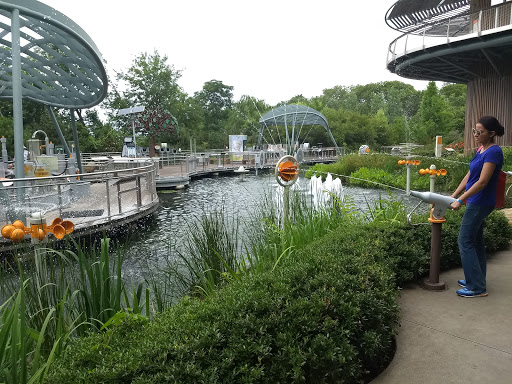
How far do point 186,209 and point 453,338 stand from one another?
31.6ft

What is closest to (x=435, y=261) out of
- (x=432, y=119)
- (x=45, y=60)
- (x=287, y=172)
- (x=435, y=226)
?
(x=435, y=226)

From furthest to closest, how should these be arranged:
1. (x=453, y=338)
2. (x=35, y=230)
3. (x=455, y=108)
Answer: (x=455, y=108) → (x=35, y=230) → (x=453, y=338)

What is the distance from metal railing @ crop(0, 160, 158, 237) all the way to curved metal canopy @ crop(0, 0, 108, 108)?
9.89 feet

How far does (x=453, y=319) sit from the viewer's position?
3.01 m

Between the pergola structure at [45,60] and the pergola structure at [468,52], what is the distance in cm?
1251

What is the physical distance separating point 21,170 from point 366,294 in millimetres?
7600

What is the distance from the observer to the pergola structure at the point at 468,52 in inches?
556

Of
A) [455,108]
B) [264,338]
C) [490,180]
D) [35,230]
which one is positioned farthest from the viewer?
[455,108]

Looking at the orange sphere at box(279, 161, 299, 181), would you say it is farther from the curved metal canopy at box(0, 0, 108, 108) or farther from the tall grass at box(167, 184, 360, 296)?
the curved metal canopy at box(0, 0, 108, 108)

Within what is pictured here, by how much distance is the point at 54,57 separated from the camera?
33.0ft

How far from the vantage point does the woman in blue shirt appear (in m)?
3.15

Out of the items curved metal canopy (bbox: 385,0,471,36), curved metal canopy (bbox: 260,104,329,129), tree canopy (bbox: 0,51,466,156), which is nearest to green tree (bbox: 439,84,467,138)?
tree canopy (bbox: 0,51,466,156)

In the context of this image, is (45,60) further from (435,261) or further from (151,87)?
(151,87)

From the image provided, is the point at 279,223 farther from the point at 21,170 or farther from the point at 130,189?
the point at 21,170
